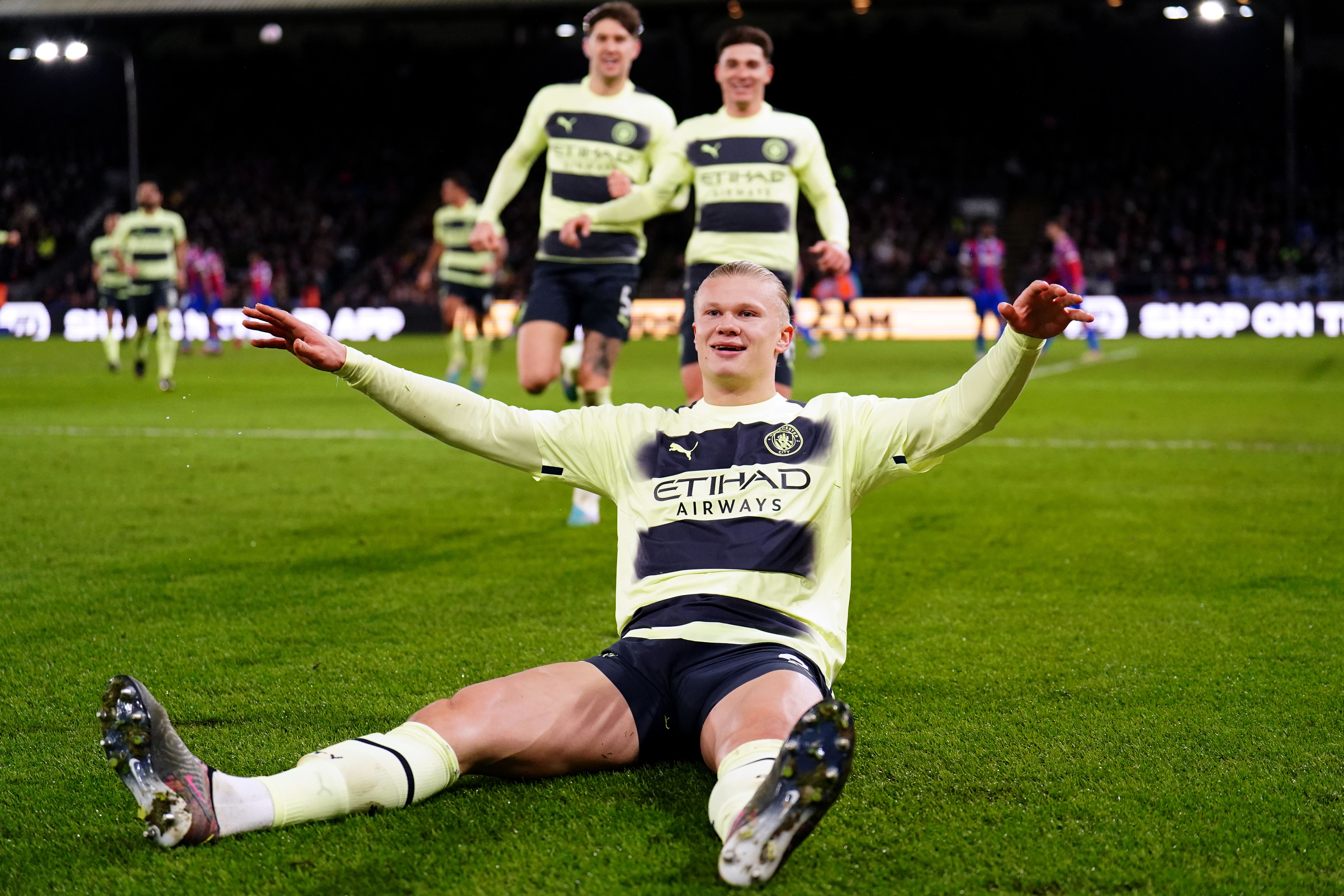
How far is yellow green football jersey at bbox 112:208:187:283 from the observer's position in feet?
47.4

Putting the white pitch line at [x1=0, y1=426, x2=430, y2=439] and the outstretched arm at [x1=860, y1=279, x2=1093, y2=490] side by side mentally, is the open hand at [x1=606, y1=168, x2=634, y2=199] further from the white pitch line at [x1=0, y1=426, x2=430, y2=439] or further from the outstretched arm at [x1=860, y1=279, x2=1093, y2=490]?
the white pitch line at [x1=0, y1=426, x2=430, y2=439]

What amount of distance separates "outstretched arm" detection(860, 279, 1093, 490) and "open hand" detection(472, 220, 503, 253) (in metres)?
3.51

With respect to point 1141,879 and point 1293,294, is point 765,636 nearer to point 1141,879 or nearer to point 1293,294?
point 1141,879

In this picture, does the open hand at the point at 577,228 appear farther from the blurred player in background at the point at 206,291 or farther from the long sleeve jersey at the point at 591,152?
the blurred player in background at the point at 206,291

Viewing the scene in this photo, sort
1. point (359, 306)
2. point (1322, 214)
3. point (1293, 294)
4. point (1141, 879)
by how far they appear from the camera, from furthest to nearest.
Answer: point (1322, 214) < point (359, 306) < point (1293, 294) < point (1141, 879)

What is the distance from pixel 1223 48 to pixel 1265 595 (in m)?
33.9

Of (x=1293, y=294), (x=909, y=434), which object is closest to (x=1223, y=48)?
(x=1293, y=294)

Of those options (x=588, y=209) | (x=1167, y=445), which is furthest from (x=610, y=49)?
(x=1167, y=445)

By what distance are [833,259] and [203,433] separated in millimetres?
6412

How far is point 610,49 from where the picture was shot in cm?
654

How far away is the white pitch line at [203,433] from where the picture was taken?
33.4 ft

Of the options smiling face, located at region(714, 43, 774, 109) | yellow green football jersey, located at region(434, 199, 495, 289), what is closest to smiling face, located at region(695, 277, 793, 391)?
smiling face, located at region(714, 43, 774, 109)

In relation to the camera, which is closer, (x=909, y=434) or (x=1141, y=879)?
(x=1141, y=879)

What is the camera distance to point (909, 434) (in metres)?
3.04
